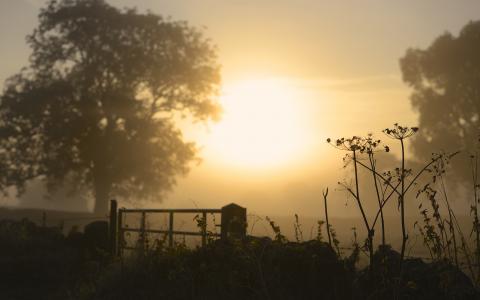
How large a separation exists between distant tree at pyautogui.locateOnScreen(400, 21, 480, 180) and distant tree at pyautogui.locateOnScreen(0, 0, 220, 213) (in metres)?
16.7

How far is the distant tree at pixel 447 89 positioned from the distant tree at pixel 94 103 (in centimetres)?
1666

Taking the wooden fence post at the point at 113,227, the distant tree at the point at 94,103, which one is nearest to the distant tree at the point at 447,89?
the distant tree at the point at 94,103

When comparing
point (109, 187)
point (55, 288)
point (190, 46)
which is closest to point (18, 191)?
point (109, 187)

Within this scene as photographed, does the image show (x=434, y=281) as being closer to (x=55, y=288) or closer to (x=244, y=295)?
(x=244, y=295)

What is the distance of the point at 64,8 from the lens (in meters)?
34.0

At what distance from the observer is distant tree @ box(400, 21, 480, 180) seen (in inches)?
1399

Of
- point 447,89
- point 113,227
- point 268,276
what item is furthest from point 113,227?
point 447,89

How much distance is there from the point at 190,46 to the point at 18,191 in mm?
14668

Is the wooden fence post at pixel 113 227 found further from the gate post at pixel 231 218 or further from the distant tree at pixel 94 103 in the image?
the distant tree at pixel 94 103

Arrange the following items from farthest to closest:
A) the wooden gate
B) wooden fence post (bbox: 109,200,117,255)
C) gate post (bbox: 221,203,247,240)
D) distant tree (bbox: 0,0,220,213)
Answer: distant tree (bbox: 0,0,220,213)
wooden fence post (bbox: 109,200,117,255)
gate post (bbox: 221,203,247,240)
the wooden gate

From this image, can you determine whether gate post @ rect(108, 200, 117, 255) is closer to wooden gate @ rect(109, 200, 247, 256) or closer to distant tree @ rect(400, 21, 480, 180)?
wooden gate @ rect(109, 200, 247, 256)

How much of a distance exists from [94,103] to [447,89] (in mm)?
23891

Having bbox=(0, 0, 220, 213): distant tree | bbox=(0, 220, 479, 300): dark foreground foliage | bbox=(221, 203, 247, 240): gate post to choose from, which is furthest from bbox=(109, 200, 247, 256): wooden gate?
bbox=(0, 0, 220, 213): distant tree

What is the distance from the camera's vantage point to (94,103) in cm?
3344
